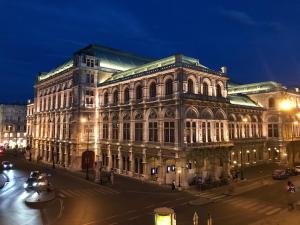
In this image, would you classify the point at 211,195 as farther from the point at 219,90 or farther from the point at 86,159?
the point at 86,159

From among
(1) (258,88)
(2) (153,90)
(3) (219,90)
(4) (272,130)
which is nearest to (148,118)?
(2) (153,90)

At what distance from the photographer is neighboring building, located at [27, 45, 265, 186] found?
40781 millimetres

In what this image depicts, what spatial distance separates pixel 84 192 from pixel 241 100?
4399 centimetres

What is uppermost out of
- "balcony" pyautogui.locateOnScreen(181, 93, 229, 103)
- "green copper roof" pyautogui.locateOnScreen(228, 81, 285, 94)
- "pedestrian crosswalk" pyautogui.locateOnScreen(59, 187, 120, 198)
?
"green copper roof" pyautogui.locateOnScreen(228, 81, 285, 94)

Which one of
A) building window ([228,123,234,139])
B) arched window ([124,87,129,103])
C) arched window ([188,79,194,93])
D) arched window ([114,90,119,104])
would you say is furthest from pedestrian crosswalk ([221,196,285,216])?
arched window ([114,90,119,104])

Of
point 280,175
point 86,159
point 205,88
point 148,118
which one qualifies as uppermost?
point 205,88

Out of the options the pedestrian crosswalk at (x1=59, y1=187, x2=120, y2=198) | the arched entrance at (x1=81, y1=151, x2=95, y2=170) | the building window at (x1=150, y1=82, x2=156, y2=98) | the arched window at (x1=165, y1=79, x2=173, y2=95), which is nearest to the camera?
the pedestrian crosswalk at (x1=59, y1=187, x2=120, y2=198)

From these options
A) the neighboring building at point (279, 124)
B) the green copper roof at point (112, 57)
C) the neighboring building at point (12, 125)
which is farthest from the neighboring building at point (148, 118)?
the neighboring building at point (12, 125)

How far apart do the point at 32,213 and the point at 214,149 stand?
28406mm

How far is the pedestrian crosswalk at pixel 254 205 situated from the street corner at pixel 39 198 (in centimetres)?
2178

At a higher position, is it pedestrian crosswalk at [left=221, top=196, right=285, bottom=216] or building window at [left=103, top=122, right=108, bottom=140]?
building window at [left=103, top=122, right=108, bottom=140]

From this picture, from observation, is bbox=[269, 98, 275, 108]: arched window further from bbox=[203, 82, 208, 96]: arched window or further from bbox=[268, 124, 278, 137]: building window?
bbox=[203, 82, 208, 96]: arched window

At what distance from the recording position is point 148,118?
4562cm

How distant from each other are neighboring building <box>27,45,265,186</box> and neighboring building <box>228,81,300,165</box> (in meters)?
2.26
